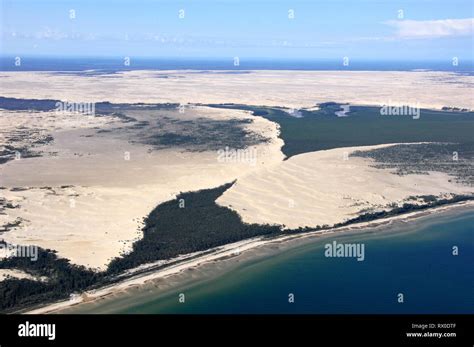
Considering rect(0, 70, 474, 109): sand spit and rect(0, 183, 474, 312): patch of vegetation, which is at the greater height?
rect(0, 70, 474, 109): sand spit

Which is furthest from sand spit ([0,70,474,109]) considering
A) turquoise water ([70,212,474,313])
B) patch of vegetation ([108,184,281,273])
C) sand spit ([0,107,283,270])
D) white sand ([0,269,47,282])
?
white sand ([0,269,47,282])

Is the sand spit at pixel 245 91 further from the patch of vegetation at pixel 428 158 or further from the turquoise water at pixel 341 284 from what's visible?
the turquoise water at pixel 341 284

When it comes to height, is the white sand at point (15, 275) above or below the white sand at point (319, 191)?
below

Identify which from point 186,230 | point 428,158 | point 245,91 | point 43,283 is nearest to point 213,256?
point 186,230

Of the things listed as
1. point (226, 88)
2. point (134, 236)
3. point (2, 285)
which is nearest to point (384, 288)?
point (134, 236)

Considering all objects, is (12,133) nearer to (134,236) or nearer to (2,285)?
(134,236)

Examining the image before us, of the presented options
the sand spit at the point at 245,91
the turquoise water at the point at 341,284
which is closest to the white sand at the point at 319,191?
the turquoise water at the point at 341,284

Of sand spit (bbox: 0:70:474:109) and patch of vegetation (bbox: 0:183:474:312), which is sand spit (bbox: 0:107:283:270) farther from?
sand spit (bbox: 0:70:474:109)

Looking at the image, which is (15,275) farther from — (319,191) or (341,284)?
(319,191)
